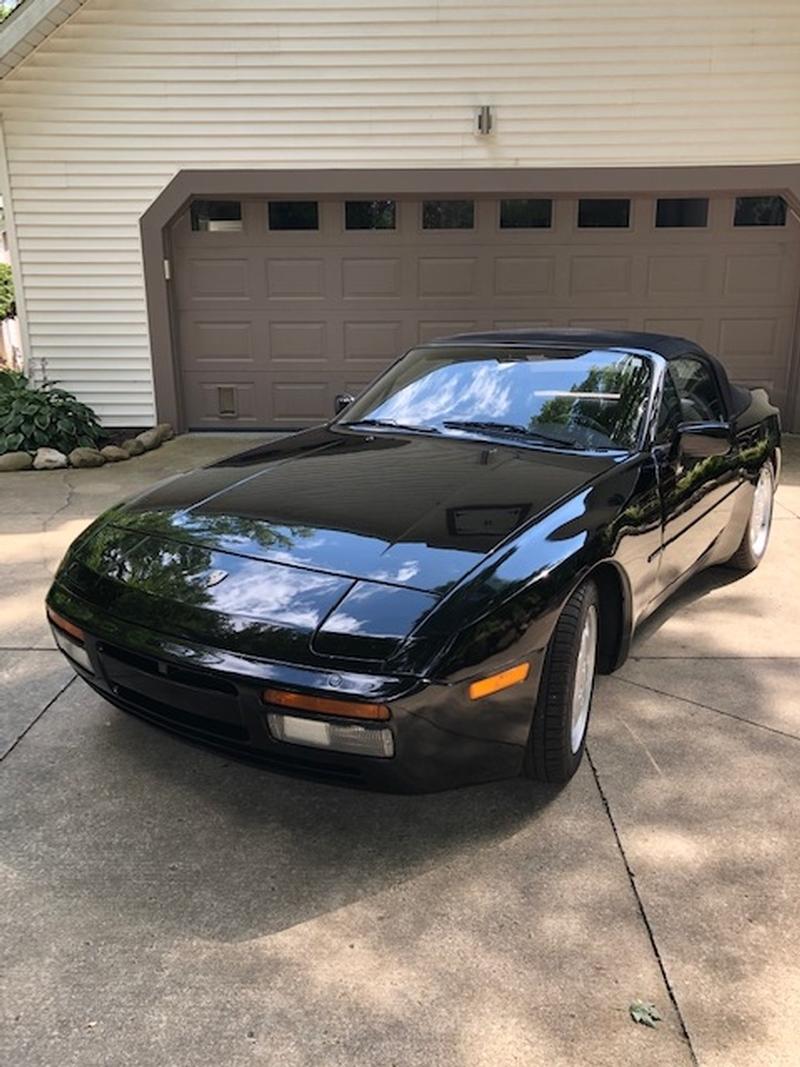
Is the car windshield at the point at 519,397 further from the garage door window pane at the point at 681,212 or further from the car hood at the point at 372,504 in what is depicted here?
the garage door window pane at the point at 681,212

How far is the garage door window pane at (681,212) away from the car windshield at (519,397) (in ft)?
18.7

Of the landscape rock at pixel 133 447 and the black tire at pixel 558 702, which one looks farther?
the landscape rock at pixel 133 447

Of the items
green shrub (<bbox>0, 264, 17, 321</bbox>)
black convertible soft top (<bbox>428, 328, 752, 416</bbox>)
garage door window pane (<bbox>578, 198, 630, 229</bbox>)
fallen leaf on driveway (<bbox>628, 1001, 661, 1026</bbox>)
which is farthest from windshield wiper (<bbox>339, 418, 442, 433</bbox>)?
green shrub (<bbox>0, 264, 17, 321</bbox>)

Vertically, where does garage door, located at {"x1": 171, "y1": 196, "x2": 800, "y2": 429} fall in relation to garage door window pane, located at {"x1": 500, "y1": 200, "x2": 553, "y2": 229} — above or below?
below

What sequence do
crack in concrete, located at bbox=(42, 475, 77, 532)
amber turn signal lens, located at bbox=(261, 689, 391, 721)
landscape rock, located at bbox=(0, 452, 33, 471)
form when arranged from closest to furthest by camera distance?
amber turn signal lens, located at bbox=(261, 689, 391, 721) → crack in concrete, located at bbox=(42, 475, 77, 532) → landscape rock, located at bbox=(0, 452, 33, 471)

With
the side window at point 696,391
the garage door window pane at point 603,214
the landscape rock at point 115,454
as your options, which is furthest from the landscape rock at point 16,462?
the side window at point 696,391

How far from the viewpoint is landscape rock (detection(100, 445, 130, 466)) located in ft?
26.8

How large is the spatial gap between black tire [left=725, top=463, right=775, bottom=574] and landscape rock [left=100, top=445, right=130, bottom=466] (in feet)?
18.0

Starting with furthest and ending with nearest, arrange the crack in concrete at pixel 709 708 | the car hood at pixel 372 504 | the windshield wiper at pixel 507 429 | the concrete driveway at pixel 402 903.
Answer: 1. the windshield wiper at pixel 507 429
2. the crack in concrete at pixel 709 708
3. the car hood at pixel 372 504
4. the concrete driveway at pixel 402 903

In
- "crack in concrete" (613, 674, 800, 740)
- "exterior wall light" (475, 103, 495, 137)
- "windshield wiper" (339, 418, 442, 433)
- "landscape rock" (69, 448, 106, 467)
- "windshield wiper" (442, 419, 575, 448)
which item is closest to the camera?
"crack in concrete" (613, 674, 800, 740)

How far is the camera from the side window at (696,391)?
13.1ft

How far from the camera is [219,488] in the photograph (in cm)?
325

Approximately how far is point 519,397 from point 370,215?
5825 millimetres

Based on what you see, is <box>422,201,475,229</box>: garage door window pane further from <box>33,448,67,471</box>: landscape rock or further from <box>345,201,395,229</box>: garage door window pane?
<box>33,448,67,471</box>: landscape rock
